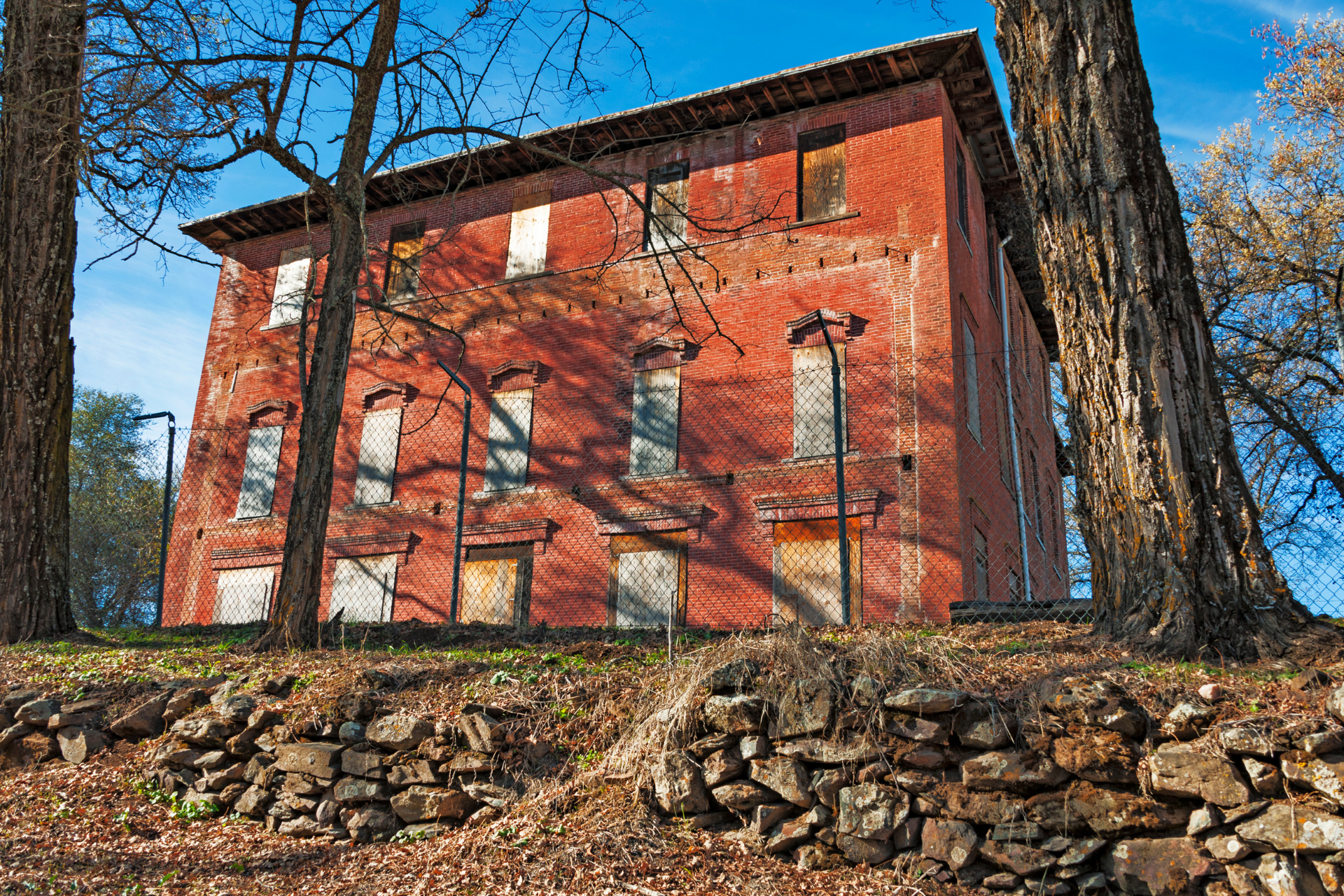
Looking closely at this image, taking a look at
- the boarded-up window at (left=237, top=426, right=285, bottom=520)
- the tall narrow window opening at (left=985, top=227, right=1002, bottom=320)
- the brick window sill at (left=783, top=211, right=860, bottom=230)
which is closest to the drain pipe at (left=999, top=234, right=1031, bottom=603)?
the tall narrow window opening at (left=985, top=227, right=1002, bottom=320)

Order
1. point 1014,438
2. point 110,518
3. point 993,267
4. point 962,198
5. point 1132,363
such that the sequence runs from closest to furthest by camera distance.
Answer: point 1132,363 → point 962,198 → point 1014,438 → point 993,267 → point 110,518

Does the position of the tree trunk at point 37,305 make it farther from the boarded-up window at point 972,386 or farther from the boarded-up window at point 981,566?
the boarded-up window at point 972,386

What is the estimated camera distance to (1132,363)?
529 cm

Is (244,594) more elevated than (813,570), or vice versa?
(813,570)

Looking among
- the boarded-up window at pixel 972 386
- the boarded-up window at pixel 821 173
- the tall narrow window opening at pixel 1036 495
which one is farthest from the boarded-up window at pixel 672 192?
the tall narrow window opening at pixel 1036 495

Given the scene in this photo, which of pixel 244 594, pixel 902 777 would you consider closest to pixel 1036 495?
pixel 244 594

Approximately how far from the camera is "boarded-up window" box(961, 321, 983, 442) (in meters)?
14.9

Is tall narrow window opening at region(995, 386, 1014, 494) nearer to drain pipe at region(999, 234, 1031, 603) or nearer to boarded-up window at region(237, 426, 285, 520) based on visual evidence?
drain pipe at region(999, 234, 1031, 603)

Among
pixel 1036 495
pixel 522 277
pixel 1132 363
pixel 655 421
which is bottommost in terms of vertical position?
pixel 1132 363

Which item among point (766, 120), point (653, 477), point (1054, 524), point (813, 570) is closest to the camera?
point (813, 570)

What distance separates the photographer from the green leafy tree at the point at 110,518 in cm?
2733

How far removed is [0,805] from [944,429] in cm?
1148

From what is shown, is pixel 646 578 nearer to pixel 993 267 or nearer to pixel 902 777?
pixel 993 267

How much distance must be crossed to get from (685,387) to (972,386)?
16.2ft
